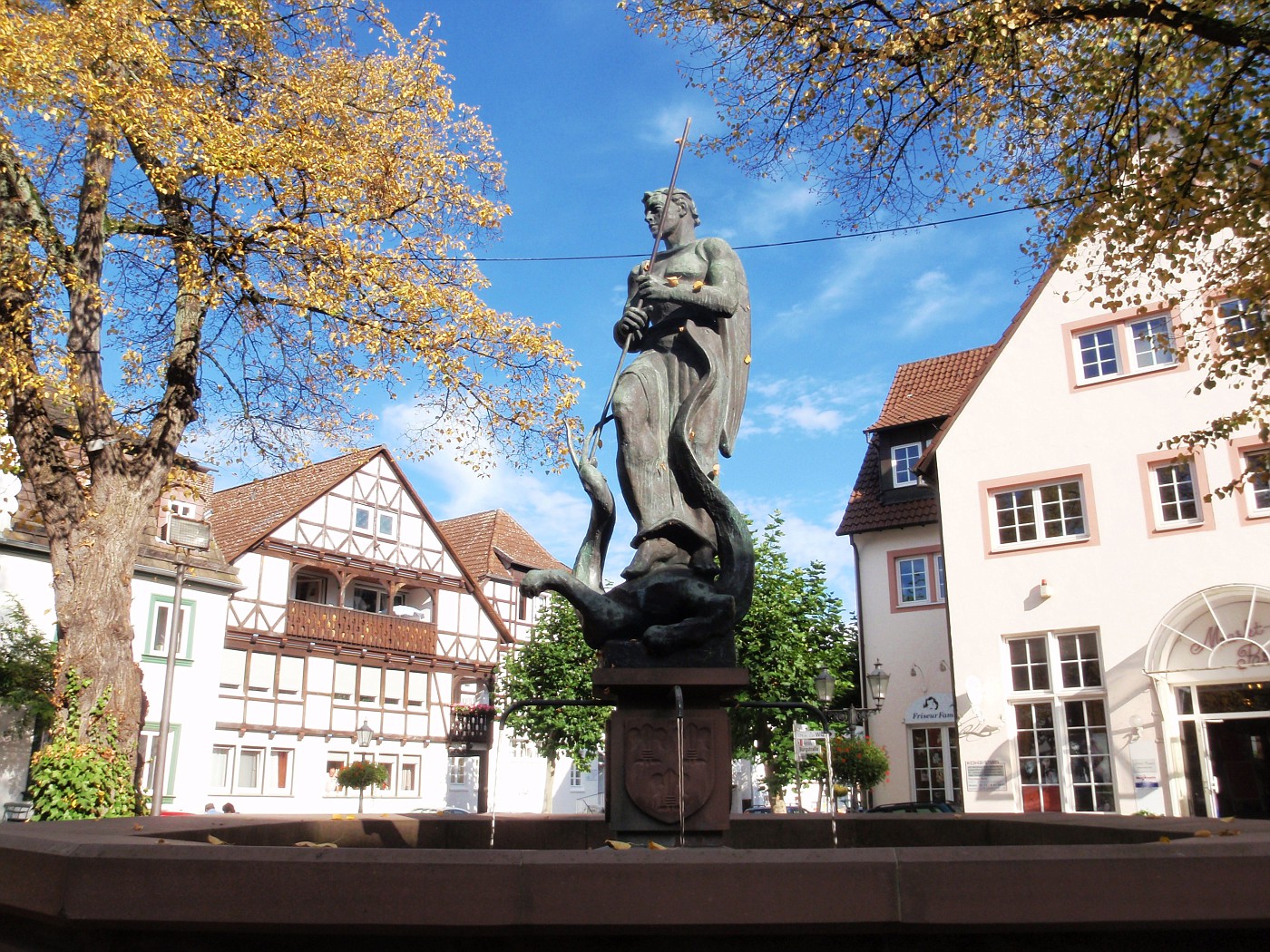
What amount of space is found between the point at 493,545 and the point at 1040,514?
85.0ft

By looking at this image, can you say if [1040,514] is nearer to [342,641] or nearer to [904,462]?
[904,462]

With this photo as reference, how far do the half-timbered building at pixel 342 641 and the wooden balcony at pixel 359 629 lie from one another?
0.04 metres

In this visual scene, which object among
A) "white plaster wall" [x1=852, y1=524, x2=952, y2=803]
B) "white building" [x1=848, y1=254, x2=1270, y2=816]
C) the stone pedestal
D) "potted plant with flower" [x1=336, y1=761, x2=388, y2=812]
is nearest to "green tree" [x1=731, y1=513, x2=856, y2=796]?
"white plaster wall" [x1=852, y1=524, x2=952, y2=803]

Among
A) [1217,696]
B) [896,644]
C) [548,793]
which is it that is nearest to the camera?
[1217,696]

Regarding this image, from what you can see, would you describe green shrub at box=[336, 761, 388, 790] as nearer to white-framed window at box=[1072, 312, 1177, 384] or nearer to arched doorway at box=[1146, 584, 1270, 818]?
arched doorway at box=[1146, 584, 1270, 818]

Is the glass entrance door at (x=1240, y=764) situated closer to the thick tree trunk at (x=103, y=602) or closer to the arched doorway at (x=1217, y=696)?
the arched doorway at (x=1217, y=696)

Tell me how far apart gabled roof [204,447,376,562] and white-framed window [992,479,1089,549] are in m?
19.0

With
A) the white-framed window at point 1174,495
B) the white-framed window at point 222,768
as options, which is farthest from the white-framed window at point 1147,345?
the white-framed window at point 222,768

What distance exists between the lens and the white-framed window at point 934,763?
23.7 meters

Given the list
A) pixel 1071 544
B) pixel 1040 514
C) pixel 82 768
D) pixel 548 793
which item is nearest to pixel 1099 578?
pixel 1071 544

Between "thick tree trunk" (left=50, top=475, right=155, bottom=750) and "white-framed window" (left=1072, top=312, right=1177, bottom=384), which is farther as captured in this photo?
"white-framed window" (left=1072, top=312, right=1177, bottom=384)

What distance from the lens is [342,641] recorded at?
1318 inches

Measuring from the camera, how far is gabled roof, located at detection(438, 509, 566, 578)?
139 feet

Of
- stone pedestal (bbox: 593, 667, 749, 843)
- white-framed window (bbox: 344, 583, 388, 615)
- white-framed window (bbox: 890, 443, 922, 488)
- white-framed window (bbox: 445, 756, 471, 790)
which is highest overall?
white-framed window (bbox: 890, 443, 922, 488)
